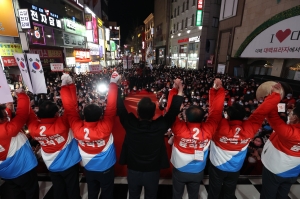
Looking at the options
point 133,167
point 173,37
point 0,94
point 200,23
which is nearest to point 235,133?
point 133,167

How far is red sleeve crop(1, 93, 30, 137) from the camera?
2.11m

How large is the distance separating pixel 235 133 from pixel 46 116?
2.73 meters

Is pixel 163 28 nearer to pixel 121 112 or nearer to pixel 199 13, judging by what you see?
pixel 199 13

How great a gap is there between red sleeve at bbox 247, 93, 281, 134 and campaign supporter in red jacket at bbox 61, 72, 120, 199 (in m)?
2.06

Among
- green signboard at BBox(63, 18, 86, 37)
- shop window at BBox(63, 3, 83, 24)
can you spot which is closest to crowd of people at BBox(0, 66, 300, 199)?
green signboard at BBox(63, 18, 86, 37)

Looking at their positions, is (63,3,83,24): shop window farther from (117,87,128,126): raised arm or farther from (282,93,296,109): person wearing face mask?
(282,93,296,109): person wearing face mask

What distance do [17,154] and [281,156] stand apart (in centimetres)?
394

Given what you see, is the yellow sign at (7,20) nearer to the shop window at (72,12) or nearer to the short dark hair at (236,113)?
the shop window at (72,12)

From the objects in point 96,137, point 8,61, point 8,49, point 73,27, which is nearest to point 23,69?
point 96,137

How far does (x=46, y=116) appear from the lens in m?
2.25

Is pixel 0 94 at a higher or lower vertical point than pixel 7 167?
higher

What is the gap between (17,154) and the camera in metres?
2.37

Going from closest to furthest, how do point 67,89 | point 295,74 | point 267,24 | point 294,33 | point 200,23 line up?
point 67,89 → point 294,33 → point 295,74 → point 267,24 → point 200,23

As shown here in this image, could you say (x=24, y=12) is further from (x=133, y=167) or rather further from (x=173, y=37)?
(x=173, y=37)
